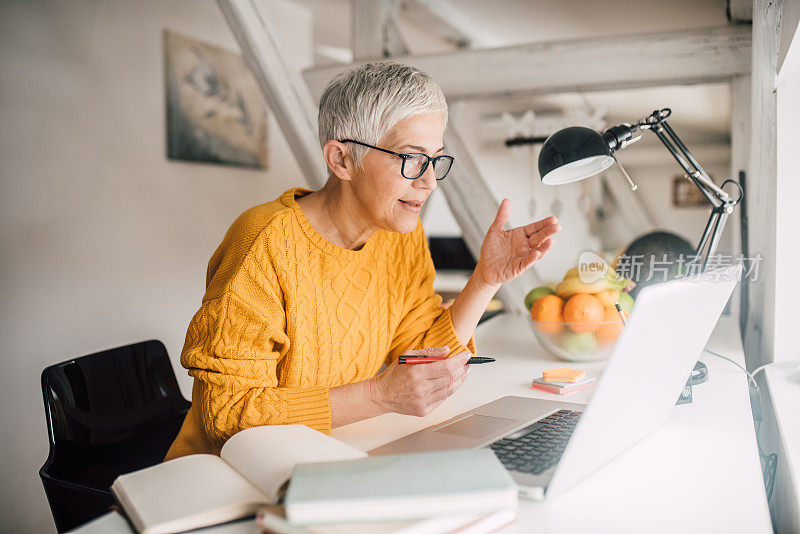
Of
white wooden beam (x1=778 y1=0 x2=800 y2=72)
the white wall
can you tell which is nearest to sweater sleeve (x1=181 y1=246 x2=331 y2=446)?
white wooden beam (x1=778 y1=0 x2=800 y2=72)

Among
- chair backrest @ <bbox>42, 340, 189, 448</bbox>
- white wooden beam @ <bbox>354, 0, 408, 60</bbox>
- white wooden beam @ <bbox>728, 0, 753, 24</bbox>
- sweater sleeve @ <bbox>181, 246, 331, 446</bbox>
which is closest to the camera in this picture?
sweater sleeve @ <bbox>181, 246, 331, 446</bbox>

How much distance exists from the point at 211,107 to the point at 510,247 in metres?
2.18

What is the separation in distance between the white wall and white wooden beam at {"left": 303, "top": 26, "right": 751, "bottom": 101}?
0.91 meters

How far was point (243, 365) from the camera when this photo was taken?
1.10m

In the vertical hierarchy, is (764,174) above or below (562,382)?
above

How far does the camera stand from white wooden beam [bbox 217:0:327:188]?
2.35 m

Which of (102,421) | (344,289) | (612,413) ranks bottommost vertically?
(102,421)

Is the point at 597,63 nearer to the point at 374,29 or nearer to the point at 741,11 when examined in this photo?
the point at 741,11

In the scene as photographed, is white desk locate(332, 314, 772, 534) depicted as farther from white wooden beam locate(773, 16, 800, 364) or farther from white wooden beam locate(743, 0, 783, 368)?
white wooden beam locate(743, 0, 783, 368)

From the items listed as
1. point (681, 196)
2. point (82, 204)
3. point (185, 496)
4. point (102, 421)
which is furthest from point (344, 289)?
point (681, 196)

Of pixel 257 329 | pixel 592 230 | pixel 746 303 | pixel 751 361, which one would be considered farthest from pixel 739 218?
pixel 592 230

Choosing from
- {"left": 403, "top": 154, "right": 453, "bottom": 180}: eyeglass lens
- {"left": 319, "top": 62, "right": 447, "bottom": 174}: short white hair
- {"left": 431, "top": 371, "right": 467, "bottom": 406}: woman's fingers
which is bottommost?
{"left": 431, "top": 371, "right": 467, "bottom": 406}: woman's fingers

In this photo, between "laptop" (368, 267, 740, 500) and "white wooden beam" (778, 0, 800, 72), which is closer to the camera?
"laptop" (368, 267, 740, 500)

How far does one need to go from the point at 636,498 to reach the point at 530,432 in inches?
9.4
